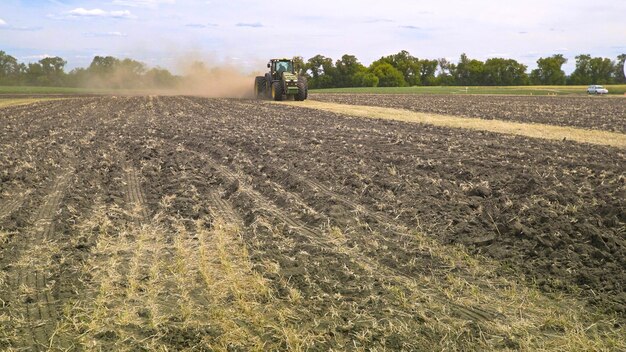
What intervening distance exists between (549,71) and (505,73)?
6.32 meters

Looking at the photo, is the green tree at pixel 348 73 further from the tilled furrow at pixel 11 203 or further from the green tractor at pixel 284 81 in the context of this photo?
the tilled furrow at pixel 11 203

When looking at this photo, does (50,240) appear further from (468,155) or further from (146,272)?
(468,155)

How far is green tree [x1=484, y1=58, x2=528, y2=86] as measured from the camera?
86062mm

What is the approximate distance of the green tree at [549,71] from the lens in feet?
277

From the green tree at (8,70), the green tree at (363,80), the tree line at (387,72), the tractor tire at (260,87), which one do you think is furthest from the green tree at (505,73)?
the green tree at (8,70)

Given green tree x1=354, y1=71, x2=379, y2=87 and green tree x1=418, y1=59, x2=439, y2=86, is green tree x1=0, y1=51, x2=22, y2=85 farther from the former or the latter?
green tree x1=418, y1=59, x2=439, y2=86

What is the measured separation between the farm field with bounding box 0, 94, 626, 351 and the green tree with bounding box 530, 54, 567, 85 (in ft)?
259

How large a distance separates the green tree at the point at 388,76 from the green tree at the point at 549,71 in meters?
20.1

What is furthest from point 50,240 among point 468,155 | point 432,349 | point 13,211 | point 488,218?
point 468,155

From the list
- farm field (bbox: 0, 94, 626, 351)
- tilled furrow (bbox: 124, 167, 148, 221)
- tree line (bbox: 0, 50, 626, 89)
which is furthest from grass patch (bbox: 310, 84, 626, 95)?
tilled furrow (bbox: 124, 167, 148, 221)

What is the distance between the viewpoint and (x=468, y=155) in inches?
500

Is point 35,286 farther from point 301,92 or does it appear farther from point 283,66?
→ point 283,66

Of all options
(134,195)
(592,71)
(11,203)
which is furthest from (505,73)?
(11,203)

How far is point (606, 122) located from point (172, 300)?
22.7 metres
